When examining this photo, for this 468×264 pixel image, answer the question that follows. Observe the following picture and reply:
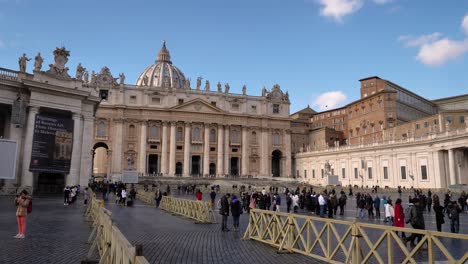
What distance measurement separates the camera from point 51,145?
73.1 ft

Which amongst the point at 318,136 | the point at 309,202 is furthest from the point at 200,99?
the point at 309,202

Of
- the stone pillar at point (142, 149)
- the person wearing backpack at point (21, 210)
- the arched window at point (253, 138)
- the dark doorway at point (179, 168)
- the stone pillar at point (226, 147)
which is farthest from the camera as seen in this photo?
the arched window at point (253, 138)

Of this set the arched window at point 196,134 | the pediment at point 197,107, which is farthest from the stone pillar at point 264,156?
the arched window at point 196,134

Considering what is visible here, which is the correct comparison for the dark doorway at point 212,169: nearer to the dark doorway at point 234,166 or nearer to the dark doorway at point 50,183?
the dark doorway at point 234,166

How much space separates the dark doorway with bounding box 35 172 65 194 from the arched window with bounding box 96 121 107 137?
3123 cm

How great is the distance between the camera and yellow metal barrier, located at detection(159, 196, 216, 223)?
46.4 ft

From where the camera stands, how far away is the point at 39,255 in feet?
24.6

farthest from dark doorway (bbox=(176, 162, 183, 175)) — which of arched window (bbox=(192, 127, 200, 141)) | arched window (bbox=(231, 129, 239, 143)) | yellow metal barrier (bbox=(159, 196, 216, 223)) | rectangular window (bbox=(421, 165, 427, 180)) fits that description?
yellow metal barrier (bbox=(159, 196, 216, 223))

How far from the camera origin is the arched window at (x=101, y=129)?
188 feet

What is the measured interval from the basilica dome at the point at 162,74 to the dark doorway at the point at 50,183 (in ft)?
192

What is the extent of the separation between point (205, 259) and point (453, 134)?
3711 cm

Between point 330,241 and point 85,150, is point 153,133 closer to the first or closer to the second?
point 85,150

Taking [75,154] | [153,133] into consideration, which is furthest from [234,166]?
[75,154]

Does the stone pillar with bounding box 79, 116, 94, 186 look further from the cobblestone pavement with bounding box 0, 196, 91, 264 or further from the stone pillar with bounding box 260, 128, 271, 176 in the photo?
the stone pillar with bounding box 260, 128, 271, 176
